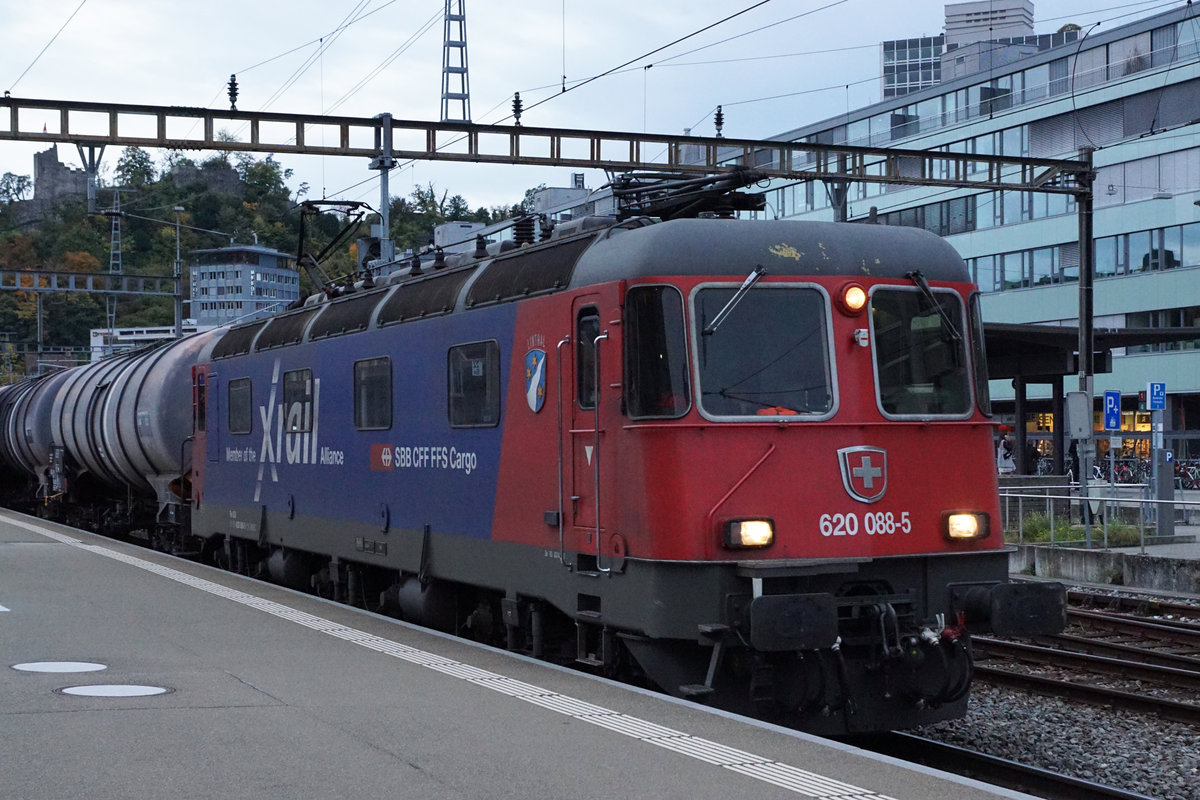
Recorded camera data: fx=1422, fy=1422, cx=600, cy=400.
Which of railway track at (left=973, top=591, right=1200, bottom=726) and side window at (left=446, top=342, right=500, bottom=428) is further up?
side window at (left=446, top=342, right=500, bottom=428)

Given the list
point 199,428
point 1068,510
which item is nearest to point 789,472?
point 199,428

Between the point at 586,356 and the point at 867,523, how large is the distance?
7.10ft

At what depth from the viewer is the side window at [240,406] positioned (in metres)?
17.7

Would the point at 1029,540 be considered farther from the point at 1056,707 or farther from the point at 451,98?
the point at 451,98

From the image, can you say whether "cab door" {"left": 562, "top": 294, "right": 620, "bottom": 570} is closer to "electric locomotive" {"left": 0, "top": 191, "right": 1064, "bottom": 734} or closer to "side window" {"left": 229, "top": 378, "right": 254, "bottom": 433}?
"electric locomotive" {"left": 0, "top": 191, "right": 1064, "bottom": 734}

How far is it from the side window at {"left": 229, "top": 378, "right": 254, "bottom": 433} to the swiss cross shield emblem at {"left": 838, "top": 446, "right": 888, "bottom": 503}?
10340 millimetres

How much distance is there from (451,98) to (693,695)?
37985 mm

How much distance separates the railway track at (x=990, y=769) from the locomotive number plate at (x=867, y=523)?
4.73 feet

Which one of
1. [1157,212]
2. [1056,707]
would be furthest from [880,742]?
[1157,212]

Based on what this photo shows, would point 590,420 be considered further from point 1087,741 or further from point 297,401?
point 297,401

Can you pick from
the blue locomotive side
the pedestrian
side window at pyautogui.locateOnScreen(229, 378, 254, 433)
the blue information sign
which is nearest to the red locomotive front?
the blue locomotive side

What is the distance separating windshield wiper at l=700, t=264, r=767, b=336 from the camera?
353 inches

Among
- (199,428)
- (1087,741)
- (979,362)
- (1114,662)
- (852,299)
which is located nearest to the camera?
(852,299)

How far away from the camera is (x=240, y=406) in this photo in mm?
18156
